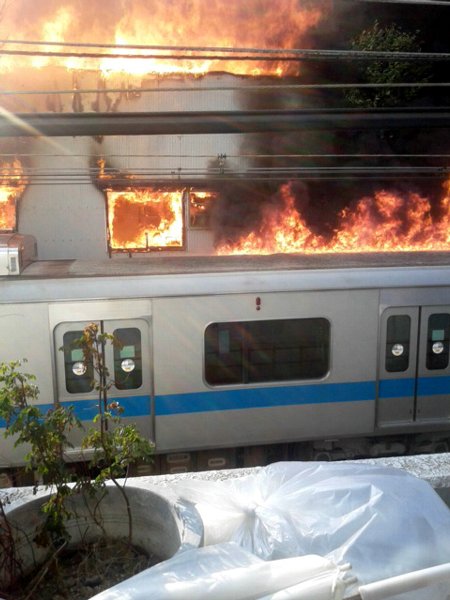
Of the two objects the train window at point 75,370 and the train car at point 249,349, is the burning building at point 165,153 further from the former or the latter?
the train window at point 75,370

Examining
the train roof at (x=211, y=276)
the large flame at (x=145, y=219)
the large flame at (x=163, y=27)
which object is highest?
the large flame at (x=163, y=27)

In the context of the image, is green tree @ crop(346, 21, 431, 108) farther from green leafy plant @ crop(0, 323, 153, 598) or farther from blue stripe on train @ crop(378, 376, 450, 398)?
green leafy plant @ crop(0, 323, 153, 598)

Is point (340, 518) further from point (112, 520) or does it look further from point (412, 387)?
point (412, 387)

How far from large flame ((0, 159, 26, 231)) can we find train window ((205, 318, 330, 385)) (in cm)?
1096

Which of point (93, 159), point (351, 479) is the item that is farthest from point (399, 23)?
point (351, 479)

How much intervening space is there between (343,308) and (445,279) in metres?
1.35

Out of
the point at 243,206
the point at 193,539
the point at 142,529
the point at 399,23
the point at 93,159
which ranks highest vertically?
the point at 399,23

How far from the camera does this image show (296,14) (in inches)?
663

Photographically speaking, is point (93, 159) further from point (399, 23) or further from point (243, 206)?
point (399, 23)

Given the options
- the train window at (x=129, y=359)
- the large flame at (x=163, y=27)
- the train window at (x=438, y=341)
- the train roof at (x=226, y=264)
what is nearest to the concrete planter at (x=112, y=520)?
the train window at (x=129, y=359)

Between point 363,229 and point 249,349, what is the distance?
12.6 m

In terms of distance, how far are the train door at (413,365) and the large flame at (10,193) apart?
1191cm

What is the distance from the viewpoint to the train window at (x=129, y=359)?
624 cm

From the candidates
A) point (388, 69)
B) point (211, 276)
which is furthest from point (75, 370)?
point (388, 69)
